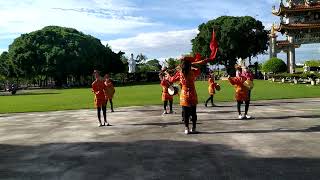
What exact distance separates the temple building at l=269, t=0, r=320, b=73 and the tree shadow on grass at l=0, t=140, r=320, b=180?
7405 cm

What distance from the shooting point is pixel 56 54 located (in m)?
86.9

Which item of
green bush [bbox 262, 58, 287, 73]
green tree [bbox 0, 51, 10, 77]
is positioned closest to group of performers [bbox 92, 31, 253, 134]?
green bush [bbox 262, 58, 287, 73]

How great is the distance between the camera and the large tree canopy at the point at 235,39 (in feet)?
300

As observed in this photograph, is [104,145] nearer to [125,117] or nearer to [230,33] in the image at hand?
[125,117]

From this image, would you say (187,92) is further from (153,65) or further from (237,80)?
(153,65)

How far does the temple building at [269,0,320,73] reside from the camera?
82750mm

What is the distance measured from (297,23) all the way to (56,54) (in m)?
40.1

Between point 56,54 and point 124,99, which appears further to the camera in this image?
point 56,54

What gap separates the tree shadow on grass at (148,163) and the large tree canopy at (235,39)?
261 ft

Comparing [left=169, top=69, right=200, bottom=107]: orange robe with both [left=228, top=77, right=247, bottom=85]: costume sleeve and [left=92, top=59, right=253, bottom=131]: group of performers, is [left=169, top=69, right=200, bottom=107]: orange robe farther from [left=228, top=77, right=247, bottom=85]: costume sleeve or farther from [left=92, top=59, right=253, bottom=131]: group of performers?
[left=228, top=77, right=247, bottom=85]: costume sleeve

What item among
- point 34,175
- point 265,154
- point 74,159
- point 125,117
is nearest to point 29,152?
point 74,159

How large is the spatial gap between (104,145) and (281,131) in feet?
16.4

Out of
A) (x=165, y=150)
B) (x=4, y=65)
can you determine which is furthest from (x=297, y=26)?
(x=165, y=150)

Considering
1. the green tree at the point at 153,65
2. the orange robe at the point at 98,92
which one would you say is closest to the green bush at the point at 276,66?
the green tree at the point at 153,65
